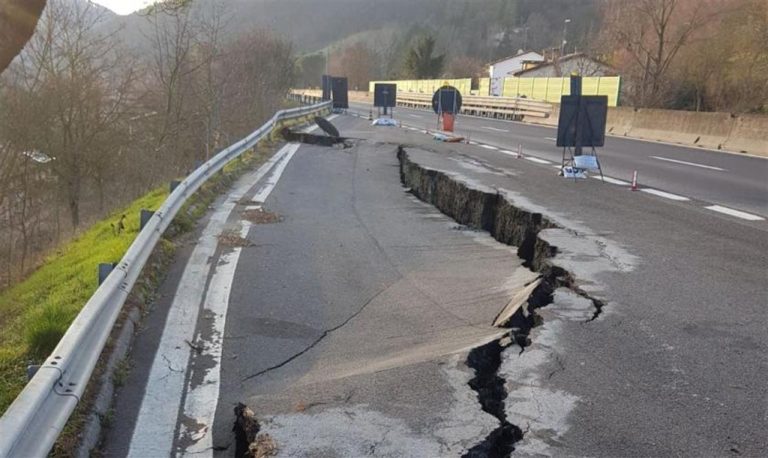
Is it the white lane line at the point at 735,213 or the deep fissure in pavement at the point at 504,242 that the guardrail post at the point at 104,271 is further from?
the white lane line at the point at 735,213

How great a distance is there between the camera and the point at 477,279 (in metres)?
5.51

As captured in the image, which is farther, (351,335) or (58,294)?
(58,294)

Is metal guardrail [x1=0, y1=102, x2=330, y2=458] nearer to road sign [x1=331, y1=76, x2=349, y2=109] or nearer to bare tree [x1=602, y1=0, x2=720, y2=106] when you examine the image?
bare tree [x1=602, y1=0, x2=720, y2=106]

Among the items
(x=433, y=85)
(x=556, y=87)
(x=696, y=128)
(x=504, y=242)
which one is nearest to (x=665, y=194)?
(x=504, y=242)

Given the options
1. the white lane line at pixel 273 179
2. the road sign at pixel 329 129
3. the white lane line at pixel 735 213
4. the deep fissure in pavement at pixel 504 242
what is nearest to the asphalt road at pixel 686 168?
the white lane line at pixel 735 213

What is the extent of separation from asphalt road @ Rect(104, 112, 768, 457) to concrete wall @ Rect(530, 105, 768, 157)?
11.3 m

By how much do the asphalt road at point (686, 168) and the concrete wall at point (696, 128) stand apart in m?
0.82

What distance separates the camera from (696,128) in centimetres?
2006

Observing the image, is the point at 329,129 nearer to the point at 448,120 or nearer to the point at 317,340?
the point at 448,120

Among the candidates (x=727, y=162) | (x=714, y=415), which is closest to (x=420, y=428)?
(x=714, y=415)

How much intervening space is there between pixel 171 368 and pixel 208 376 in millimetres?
237

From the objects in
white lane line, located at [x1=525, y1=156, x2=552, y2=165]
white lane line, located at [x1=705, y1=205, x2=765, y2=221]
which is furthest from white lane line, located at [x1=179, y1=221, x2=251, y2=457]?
white lane line, located at [x1=525, y1=156, x2=552, y2=165]

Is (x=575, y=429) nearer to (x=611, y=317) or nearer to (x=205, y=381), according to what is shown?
(x=611, y=317)

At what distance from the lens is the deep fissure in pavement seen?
3061 mm
